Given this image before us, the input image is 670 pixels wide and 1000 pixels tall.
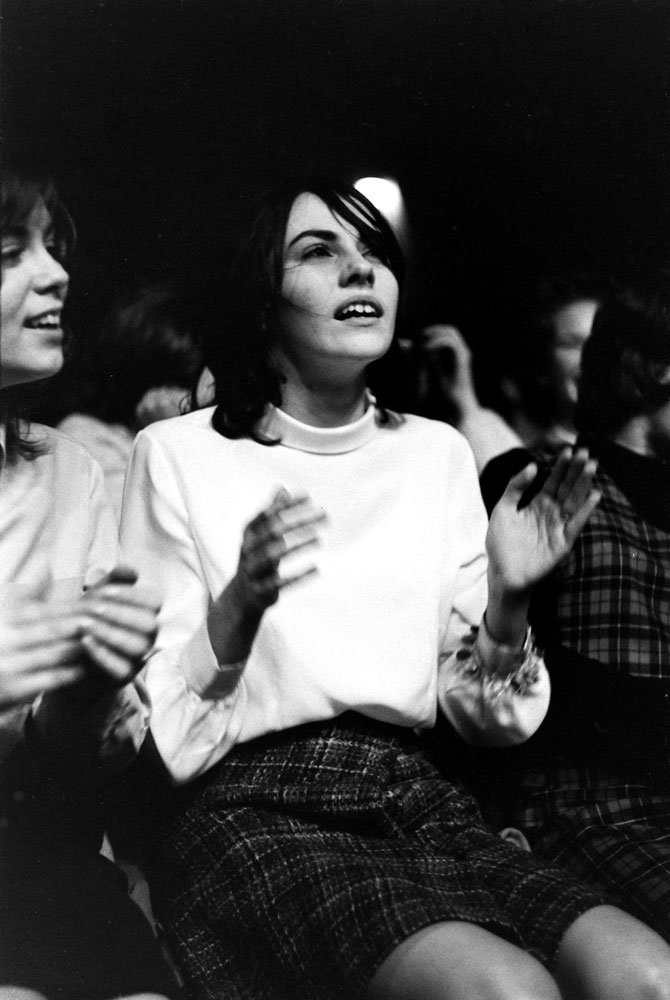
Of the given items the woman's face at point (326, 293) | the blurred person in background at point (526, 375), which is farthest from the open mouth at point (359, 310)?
the blurred person in background at point (526, 375)

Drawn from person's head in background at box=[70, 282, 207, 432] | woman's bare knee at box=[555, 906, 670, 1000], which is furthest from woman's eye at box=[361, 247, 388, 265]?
woman's bare knee at box=[555, 906, 670, 1000]

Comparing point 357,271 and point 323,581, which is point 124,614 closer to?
point 323,581

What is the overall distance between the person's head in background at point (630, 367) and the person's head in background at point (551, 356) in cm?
2

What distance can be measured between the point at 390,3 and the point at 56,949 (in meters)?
1.19

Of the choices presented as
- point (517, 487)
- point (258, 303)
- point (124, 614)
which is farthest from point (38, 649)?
point (517, 487)

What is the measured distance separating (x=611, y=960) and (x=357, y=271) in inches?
31.8

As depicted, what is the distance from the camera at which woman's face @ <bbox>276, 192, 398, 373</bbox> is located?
4.15 ft

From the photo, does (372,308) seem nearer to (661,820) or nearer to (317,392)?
(317,392)

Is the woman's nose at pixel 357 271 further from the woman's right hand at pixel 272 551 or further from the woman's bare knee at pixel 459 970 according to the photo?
the woman's bare knee at pixel 459 970

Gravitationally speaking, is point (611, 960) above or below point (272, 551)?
below

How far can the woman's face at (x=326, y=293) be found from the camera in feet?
4.15

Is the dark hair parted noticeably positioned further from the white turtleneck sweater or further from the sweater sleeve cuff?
the sweater sleeve cuff

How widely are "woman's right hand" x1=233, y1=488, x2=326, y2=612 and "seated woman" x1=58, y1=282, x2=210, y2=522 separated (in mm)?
195

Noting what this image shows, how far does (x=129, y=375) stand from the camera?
1274 millimetres
